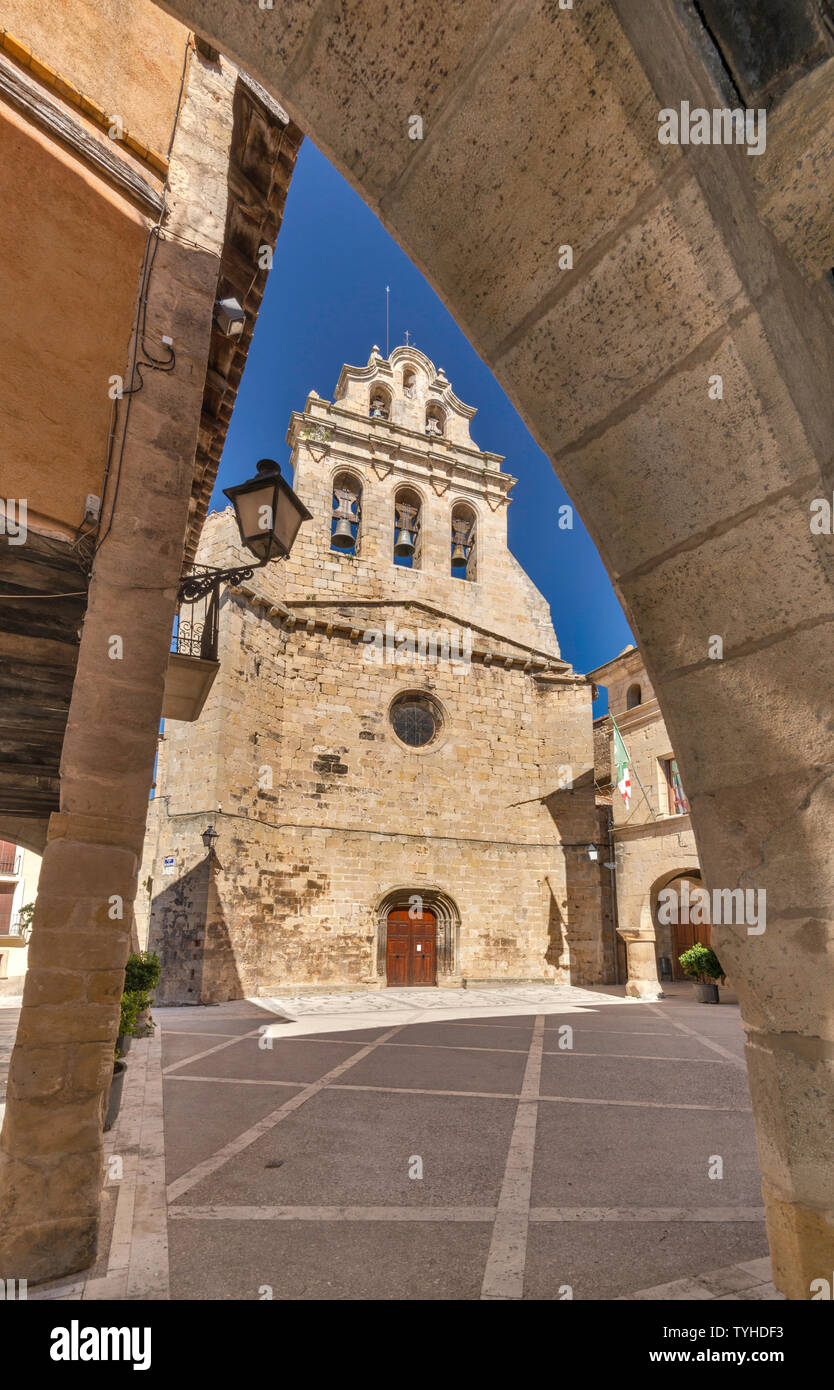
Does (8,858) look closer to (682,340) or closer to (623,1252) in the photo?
(623,1252)

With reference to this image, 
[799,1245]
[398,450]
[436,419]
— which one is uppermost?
[436,419]

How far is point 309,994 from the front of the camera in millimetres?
15180

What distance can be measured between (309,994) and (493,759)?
24.8 ft

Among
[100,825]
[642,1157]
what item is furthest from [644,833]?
[100,825]

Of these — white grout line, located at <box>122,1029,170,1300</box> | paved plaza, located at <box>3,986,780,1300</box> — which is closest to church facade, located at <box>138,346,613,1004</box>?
paved plaza, located at <box>3,986,780,1300</box>

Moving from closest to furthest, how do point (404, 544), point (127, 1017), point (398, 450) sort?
point (127, 1017) < point (404, 544) < point (398, 450)

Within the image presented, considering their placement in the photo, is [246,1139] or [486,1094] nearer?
[246,1139]

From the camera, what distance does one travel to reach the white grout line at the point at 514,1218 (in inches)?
102

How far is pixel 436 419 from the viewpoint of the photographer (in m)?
23.6

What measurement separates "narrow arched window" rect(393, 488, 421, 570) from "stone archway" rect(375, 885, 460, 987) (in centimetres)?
911

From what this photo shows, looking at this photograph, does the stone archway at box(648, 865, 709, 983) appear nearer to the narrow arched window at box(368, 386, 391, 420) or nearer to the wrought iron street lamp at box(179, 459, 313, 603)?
the wrought iron street lamp at box(179, 459, 313, 603)

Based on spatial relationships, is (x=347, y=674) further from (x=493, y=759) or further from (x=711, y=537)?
(x=711, y=537)

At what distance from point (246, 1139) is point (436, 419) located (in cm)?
2278

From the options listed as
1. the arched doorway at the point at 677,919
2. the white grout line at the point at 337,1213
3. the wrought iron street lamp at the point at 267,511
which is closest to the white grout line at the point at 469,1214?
the white grout line at the point at 337,1213
